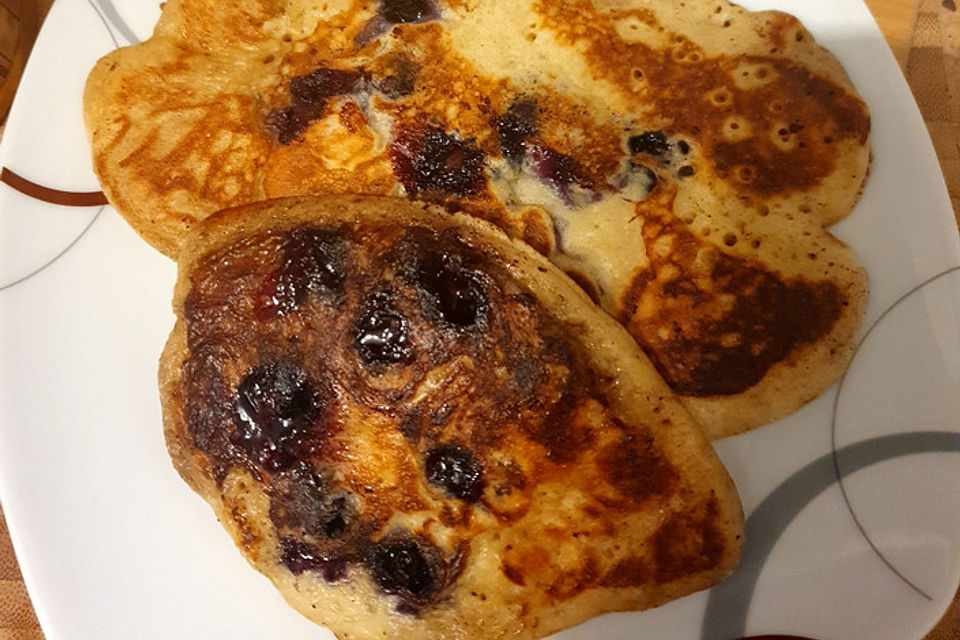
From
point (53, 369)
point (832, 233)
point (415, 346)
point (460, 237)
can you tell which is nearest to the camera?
point (415, 346)

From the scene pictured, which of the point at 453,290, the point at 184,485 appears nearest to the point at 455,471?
the point at 453,290

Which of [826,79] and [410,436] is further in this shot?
[826,79]

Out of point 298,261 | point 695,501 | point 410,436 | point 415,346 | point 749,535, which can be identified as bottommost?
point 749,535

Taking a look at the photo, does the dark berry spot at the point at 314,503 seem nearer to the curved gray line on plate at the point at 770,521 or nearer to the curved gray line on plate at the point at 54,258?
the curved gray line on plate at the point at 770,521

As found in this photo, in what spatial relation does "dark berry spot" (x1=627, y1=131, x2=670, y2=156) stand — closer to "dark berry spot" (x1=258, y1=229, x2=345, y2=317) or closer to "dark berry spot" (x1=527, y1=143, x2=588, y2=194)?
"dark berry spot" (x1=527, y1=143, x2=588, y2=194)

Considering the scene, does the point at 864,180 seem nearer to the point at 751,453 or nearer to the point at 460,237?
the point at 751,453

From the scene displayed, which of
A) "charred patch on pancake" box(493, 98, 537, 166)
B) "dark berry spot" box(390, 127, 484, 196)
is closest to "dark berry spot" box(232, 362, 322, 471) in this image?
"dark berry spot" box(390, 127, 484, 196)

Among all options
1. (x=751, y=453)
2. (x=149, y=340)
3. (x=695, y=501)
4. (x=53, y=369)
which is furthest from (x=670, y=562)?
(x=53, y=369)
